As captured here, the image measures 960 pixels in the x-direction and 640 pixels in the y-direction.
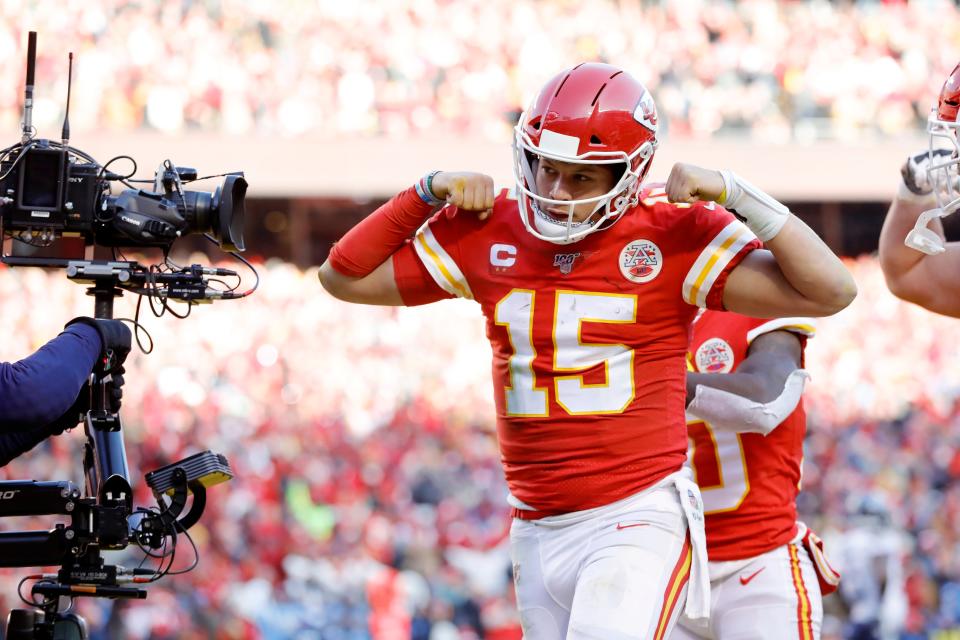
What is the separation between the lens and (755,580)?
3.67 m

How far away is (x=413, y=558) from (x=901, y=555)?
3510 mm

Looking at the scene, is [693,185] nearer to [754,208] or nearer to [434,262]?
[754,208]

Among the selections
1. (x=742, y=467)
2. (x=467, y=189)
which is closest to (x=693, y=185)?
(x=467, y=189)

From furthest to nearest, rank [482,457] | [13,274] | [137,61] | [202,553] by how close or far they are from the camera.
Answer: [137,61], [13,274], [482,457], [202,553]

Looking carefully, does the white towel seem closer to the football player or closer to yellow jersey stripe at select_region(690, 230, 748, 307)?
yellow jersey stripe at select_region(690, 230, 748, 307)

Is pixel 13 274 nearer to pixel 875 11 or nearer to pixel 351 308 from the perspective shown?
pixel 351 308

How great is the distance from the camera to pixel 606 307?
317cm

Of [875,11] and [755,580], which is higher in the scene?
[875,11]

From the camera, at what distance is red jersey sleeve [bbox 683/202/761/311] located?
3.13m

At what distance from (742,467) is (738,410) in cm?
35

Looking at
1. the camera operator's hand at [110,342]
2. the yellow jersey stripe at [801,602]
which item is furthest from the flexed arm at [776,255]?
the camera operator's hand at [110,342]

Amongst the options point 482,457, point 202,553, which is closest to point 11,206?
point 202,553

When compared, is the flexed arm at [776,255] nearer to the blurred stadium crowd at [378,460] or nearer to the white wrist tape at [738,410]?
the white wrist tape at [738,410]

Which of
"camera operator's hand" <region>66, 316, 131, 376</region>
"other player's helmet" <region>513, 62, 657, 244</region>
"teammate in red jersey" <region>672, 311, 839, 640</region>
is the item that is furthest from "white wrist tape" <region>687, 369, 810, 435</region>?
"camera operator's hand" <region>66, 316, 131, 376</region>
